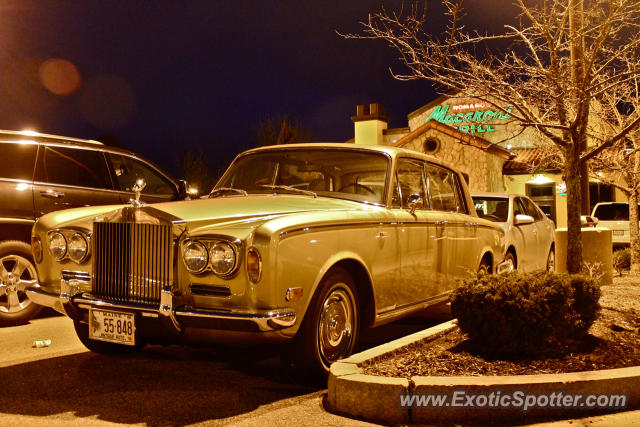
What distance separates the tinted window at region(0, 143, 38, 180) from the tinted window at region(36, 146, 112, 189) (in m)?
0.11

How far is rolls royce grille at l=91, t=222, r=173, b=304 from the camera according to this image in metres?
4.08

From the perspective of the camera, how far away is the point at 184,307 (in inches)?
154

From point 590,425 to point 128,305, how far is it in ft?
9.52

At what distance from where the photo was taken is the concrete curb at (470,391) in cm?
364

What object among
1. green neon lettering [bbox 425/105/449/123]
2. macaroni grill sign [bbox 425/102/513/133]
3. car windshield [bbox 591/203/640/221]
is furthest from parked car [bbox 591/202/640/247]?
green neon lettering [bbox 425/105/449/123]

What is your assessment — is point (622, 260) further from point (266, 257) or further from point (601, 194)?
point (601, 194)

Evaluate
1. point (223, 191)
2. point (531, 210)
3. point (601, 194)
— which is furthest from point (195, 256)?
point (601, 194)

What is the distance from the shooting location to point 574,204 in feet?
21.6

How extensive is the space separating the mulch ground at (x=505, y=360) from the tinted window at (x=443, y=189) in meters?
1.51

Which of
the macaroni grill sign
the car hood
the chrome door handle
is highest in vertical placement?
the macaroni grill sign

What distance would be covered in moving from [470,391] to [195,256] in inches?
73.4

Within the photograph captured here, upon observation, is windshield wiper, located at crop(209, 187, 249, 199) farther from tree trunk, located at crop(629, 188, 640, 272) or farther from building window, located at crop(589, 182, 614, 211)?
building window, located at crop(589, 182, 614, 211)

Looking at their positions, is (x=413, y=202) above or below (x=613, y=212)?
below

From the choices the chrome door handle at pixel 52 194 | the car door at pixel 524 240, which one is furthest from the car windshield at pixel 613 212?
the chrome door handle at pixel 52 194
